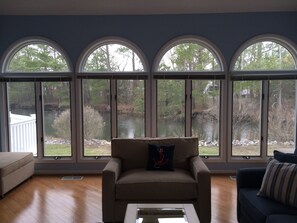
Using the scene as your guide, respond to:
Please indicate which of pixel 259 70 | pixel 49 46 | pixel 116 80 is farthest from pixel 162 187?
pixel 49 46

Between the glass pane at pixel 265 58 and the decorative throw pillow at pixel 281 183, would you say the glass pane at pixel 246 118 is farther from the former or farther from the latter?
the decorative throw pillow at pixel 281 183

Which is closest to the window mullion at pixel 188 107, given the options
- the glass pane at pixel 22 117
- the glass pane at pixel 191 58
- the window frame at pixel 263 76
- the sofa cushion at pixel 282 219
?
the glass pane at pixel 191 58

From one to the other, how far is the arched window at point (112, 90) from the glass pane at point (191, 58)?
1.68ft

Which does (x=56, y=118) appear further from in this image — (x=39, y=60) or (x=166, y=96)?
(x=166, y=96)

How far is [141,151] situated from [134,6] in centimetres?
249

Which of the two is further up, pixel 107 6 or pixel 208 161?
pixel 107 6

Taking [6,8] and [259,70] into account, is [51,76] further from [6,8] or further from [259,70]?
[259,70]

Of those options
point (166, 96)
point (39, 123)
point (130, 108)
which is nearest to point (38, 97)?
point (39, 123)

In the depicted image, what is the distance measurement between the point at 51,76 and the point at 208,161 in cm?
315

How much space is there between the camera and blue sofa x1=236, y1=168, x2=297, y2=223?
2238mm

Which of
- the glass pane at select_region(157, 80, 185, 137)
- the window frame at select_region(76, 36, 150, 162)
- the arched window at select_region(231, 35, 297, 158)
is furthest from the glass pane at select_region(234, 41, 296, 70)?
the window frame at select_region(76, 36, 150, 162)

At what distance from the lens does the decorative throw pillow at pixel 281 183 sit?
242 centimetres

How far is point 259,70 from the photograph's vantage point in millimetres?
4816

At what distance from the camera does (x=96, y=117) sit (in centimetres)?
503
